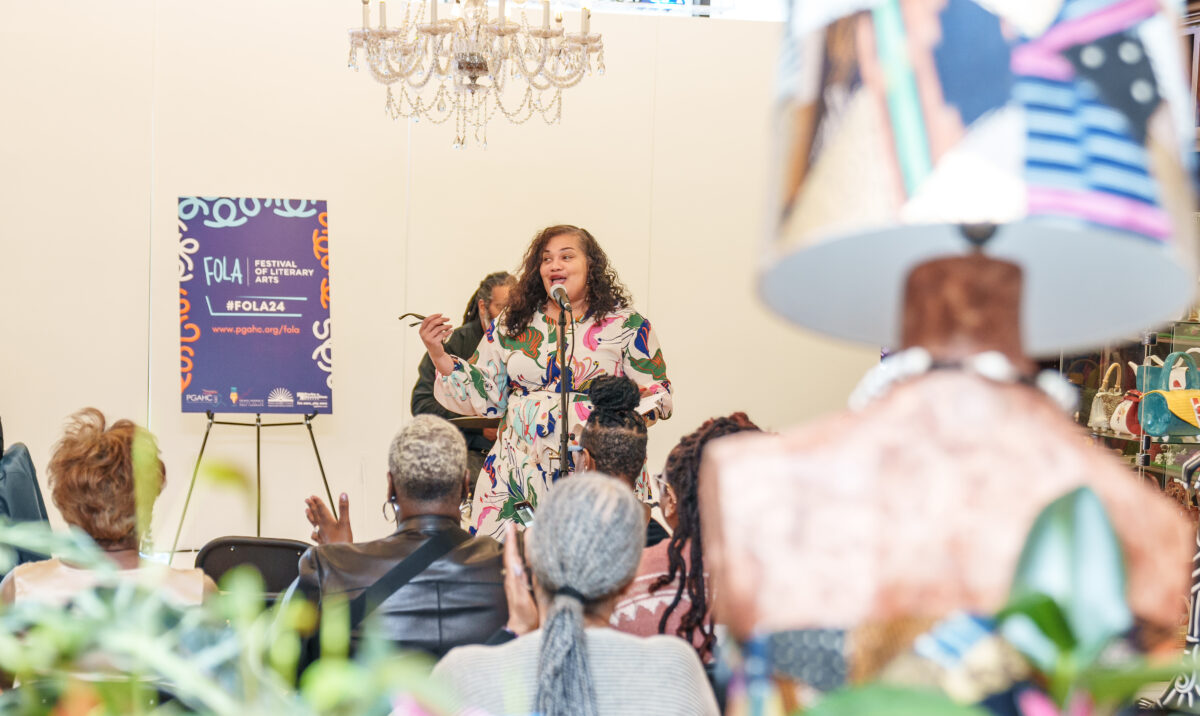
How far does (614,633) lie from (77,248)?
5214 mm

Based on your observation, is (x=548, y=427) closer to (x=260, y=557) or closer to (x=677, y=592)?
(x=260, y=557)

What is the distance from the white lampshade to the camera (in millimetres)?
525

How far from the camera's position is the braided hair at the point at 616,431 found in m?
2.77

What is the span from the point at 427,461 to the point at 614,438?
63 centimetres

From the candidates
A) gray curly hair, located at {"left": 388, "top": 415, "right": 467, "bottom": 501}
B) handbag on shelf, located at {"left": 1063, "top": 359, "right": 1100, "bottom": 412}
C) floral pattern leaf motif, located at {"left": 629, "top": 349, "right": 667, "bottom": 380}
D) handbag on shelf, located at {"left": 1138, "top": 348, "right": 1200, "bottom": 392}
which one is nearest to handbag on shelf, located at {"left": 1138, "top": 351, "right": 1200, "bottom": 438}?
handbag on shelf, located at {"left": 1138, "top": 348, "right": 1200, "bottom": 392}

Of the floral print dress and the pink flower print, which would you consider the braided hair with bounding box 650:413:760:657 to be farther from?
the pink flower print

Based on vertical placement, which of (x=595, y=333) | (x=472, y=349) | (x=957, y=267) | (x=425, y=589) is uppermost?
(x=957, y=267)

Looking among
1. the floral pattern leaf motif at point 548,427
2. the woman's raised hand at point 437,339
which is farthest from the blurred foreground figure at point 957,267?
the woman's raised hand at point 437,339

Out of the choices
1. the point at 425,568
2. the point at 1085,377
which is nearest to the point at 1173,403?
the point at 1085,377

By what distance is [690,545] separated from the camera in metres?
2.13

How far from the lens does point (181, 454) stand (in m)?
5.82

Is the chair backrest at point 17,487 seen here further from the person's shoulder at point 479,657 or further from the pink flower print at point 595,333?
the person's shoulder at point 479,657

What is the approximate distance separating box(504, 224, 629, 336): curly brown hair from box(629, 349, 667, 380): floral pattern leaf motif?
0.19 m

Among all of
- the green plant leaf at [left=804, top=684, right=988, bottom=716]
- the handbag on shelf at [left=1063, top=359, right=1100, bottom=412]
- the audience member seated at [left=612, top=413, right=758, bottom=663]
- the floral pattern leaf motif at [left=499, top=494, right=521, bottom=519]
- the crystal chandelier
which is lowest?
the floral pattern leaf motif at [left=499, top=494, right=521, bottom=519]
